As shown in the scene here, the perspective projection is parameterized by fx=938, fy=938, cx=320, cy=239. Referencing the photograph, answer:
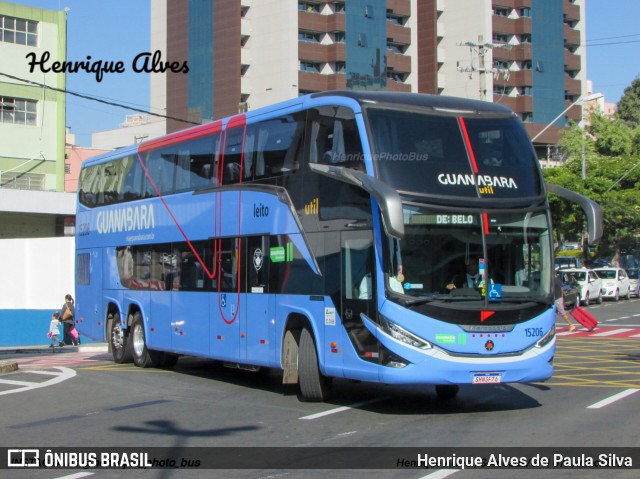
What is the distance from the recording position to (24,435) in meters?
11.1

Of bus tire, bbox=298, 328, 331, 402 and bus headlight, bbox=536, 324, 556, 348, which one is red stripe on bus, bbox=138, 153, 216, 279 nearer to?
bus tire, bbox=298, 328, 331, 402

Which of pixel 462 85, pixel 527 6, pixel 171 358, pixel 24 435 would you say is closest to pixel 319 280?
pixel 24 435

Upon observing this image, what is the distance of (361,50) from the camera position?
228 ft

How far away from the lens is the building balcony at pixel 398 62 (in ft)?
234

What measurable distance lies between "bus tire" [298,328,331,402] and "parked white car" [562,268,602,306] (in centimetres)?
3081

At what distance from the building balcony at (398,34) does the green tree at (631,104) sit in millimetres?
25925

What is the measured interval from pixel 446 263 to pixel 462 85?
67.3 m

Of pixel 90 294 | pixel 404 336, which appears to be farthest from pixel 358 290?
pixel 90 294

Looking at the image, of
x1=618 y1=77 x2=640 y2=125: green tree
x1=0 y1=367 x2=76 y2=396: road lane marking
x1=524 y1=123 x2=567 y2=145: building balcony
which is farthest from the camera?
x1=618 y1=77 x2=640 y2=125: green tree

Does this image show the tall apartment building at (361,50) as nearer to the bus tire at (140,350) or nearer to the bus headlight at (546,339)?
the bus tire at (140,350)

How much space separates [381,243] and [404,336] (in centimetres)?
121

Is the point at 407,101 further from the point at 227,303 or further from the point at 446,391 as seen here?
the point at 227,303

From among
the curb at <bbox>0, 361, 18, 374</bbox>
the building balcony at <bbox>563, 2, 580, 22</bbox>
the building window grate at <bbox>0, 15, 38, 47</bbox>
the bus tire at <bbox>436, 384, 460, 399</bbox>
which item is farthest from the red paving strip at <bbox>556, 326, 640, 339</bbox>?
the building balcony at <bbox>563, 2, 580, 22</bbox>

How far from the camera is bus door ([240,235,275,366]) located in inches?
569
